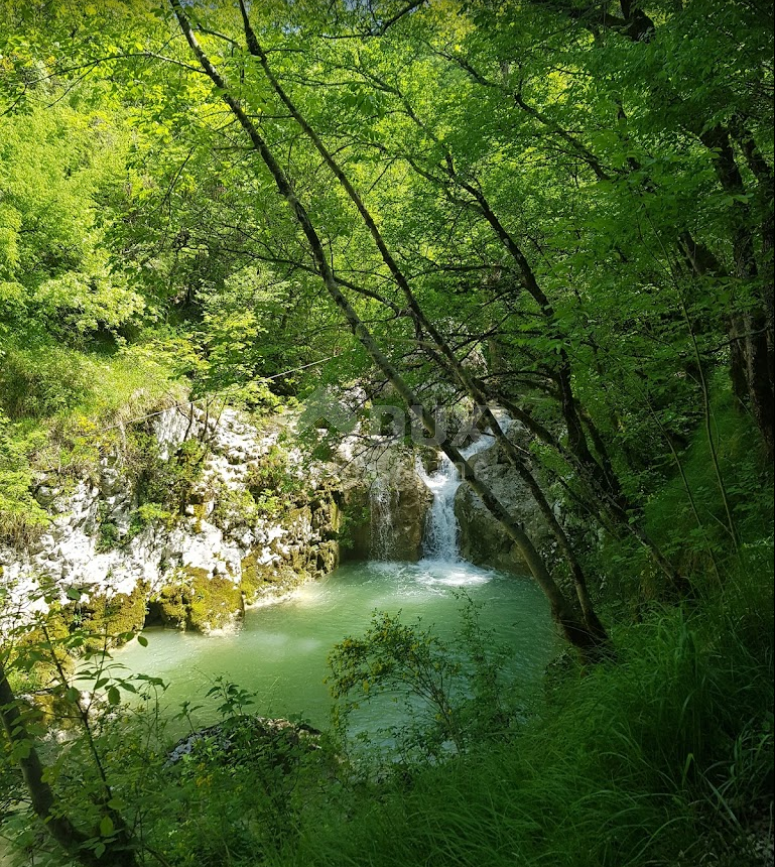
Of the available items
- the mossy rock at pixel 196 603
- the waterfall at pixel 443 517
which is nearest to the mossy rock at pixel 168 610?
the mossy rock at pixel 196 603

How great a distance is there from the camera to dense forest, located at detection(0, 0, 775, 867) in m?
1.99

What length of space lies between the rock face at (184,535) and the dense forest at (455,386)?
0.36ft

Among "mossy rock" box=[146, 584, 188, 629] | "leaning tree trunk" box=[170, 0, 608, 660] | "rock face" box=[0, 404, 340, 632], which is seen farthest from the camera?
"mossy rock" box=[146, 584, 188, 629]

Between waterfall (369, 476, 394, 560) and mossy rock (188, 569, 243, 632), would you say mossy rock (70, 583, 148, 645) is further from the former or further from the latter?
waterfall (369, 476, 394, 560)

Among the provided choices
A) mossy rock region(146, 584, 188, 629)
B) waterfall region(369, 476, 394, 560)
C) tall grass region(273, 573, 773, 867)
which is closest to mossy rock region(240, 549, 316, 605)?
mossy rock region(146, 584, 188, 629)

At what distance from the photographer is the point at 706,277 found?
2.80 meters

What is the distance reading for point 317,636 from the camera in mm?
8945

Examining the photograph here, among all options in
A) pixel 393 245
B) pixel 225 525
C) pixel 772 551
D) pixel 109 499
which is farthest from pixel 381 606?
pixel 772 551

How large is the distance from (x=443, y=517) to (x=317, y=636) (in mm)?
5199

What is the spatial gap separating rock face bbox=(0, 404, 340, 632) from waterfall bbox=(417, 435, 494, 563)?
2.81 m

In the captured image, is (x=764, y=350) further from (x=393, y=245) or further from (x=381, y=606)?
(x=381, y=606)

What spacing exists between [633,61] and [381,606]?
9286 mm

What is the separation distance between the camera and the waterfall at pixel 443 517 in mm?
12898

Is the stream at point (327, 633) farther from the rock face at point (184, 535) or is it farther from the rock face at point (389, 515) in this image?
the rock face at point (184, 535)
